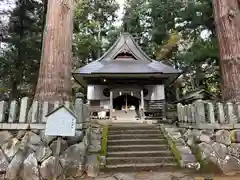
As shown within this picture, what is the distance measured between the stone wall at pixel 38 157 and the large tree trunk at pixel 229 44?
153 inches

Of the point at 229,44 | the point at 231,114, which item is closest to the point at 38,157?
the point at 231,114

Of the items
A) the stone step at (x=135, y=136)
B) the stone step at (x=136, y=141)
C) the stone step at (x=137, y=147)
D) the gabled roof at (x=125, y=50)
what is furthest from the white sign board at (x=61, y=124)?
the gabled roof at (x=125, y=50)

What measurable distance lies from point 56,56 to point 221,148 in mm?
4564

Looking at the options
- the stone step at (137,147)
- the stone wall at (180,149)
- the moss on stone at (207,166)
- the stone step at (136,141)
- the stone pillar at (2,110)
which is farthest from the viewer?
the stone step at (136,141)

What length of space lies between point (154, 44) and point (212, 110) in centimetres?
1994

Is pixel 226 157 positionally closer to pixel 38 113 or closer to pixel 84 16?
pixel 38 113

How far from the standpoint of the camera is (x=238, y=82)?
532 cm

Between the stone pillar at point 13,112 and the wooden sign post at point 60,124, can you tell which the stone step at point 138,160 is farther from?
the stone pillar at point 13,112

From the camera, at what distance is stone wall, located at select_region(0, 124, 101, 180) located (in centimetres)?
408

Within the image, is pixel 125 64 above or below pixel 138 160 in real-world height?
above

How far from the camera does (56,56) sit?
5340mm

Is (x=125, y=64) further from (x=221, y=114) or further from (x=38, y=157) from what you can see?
(x=38, y=157)

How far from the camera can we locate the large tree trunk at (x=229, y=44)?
537 cm

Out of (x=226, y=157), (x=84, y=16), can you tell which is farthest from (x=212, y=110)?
(x=84, y=16)
